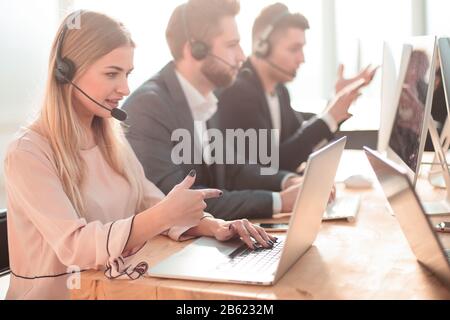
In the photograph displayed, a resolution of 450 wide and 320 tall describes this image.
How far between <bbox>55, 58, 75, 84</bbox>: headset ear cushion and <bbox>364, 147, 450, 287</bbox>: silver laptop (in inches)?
24.8

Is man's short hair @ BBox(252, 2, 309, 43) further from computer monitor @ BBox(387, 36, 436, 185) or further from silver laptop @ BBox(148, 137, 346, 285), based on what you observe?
silver laptop @ BBox(148, 137, 346, 285)

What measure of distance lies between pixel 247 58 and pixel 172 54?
0.54m

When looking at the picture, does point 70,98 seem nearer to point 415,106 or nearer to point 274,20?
point 415,106

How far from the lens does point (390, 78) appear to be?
1702mm

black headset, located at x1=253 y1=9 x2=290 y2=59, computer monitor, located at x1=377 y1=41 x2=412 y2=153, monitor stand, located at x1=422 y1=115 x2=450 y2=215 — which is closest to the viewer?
monitor stand, located at x1=422 y1=115 x2=450 y2=215

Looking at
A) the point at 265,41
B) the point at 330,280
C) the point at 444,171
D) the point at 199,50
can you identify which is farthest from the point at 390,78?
the point at 330,280

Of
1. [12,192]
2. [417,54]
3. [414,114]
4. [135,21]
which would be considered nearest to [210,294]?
[12,192]

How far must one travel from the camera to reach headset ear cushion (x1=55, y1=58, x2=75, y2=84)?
1.14 metres

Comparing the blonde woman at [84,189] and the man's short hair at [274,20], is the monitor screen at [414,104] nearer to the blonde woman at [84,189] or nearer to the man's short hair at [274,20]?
the blonde woman at [84,189]

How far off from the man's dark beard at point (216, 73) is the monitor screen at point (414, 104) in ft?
2.50

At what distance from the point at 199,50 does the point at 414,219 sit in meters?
1.21

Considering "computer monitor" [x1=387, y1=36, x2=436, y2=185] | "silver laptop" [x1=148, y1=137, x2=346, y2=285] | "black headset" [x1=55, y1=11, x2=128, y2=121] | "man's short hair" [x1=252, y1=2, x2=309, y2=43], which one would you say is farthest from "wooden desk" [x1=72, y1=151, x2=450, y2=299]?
"man's short hair" [x1=252, y1=2, x2=309, y2=43]

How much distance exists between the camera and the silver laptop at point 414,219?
0.76 meters
